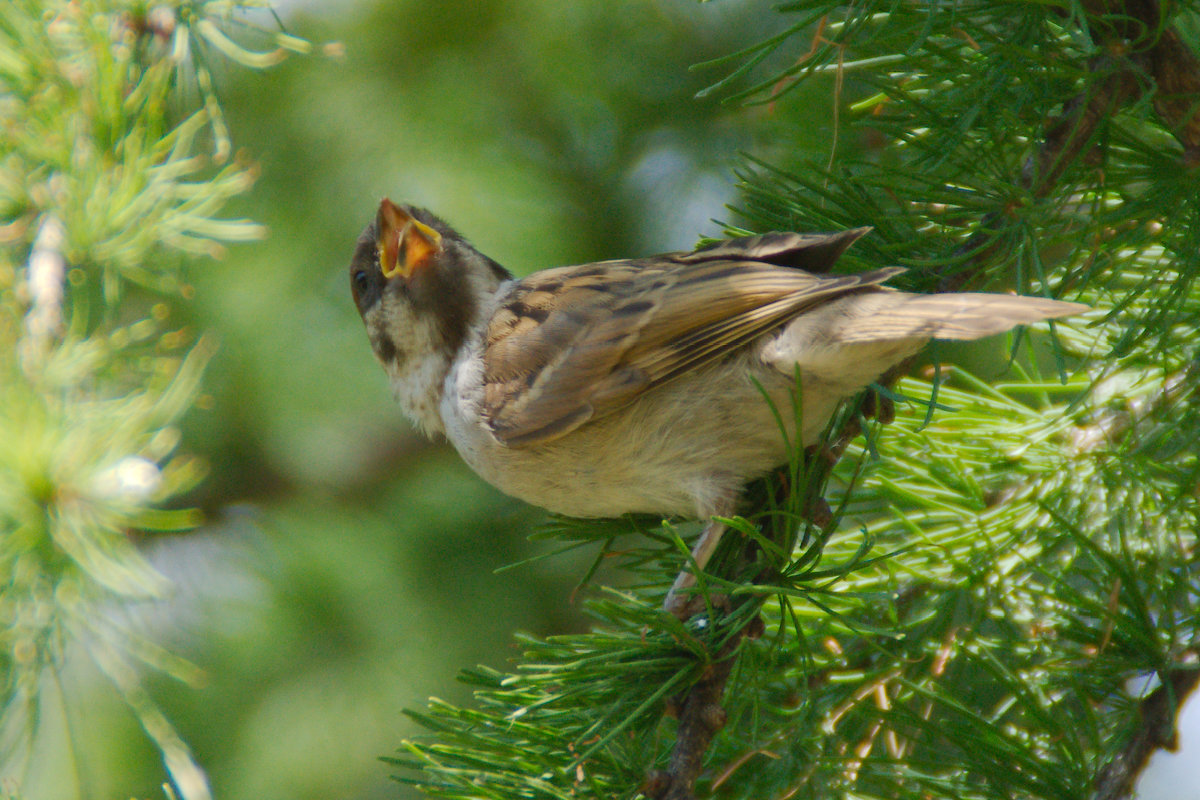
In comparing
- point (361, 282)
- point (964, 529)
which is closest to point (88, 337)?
point (361, 282)

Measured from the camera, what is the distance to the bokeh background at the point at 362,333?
12.0 ft

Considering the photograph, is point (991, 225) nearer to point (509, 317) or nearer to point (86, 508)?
point (509, 317)

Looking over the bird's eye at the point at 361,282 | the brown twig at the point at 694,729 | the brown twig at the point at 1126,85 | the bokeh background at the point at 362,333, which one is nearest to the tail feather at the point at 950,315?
the brown twig at the point at 1126,85

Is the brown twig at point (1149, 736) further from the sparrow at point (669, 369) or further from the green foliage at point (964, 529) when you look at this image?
the sparrow at point (669, 369)

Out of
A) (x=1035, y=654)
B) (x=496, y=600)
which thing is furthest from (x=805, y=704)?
(x=496, y=600)

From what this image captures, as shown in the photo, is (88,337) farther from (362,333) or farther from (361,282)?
(362,333)

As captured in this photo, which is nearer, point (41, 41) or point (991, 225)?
point (991, 225)

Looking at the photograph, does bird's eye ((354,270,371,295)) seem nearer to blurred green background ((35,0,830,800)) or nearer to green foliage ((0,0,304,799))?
green foliage ((0,0,304,799))

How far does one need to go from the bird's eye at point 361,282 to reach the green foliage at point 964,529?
1374 mm

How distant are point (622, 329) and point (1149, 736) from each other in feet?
4.51

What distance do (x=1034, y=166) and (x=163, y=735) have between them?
2.12 metres

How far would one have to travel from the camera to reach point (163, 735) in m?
2.09

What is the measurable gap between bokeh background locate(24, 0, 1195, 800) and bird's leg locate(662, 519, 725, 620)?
159 cm

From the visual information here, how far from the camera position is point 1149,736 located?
1.55 meters
